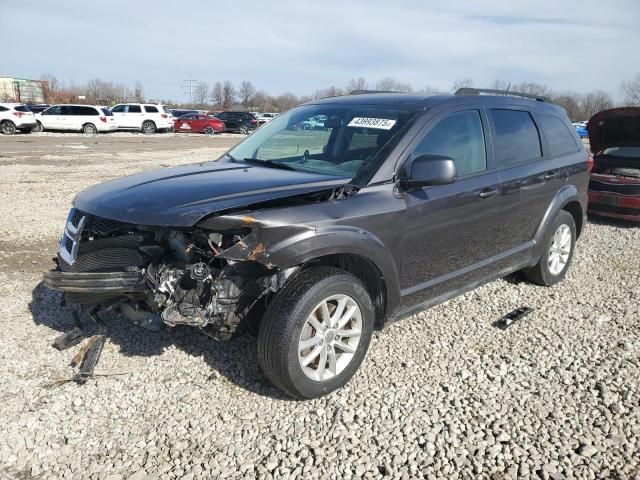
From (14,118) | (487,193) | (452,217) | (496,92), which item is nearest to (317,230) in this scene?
(452,217)

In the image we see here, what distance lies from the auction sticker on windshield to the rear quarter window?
1.97 metres

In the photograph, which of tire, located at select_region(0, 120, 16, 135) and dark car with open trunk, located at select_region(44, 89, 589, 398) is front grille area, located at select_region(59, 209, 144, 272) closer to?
dark car with open trunk, located at select_region(44, 89, 589, 398)

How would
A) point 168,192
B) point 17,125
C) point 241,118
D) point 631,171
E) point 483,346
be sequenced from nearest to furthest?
point 168,192
point 483,346
point 631,171
point 17,125
point 241,118

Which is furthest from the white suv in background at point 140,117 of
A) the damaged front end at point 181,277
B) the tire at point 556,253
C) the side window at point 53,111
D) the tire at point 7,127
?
the damaged front end at point 181,277

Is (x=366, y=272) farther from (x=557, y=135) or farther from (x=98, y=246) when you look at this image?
(x=557, y=135)

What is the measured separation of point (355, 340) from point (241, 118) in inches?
1411

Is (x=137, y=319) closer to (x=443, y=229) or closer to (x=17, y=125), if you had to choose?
(x=443, y=229)

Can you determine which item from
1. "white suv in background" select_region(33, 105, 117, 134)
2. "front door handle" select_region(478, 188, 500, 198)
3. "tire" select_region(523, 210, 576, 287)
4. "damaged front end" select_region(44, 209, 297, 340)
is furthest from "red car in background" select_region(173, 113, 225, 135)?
"damaged front end" select_region(44, 209, 297, 340)

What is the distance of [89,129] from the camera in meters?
28.9

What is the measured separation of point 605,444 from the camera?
9.10ft

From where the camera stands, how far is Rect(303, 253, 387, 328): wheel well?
3207 millimetres

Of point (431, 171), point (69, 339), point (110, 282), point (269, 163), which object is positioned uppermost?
point (431, 171)

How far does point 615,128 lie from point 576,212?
12.5 ft

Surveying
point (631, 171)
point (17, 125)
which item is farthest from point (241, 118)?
point (631, 171)
